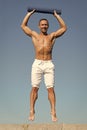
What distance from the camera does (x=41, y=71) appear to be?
23.8 ft

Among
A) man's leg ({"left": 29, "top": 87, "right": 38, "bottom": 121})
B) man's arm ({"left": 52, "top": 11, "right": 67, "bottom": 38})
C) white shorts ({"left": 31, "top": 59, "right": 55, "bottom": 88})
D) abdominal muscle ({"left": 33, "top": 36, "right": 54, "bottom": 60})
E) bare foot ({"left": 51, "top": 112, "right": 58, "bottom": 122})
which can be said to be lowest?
bare foot ({"left": 51, "top": 112, "right": 58, "bottom": 122})

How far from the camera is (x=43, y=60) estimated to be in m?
7.24

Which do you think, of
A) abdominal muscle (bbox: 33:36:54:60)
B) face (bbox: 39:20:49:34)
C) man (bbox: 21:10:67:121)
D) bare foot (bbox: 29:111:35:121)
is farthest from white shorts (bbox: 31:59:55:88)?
face (bbox: 39:20:49:34)

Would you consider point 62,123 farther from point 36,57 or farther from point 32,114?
point 36,57

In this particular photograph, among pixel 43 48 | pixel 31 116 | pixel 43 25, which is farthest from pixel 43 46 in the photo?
pixel 31 116

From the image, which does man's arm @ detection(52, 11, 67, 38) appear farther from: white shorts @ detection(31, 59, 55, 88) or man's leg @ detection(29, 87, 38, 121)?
man's leg @ detection(29, 87, 38, 121)

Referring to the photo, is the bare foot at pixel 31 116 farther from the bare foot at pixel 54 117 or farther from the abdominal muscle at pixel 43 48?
the abdominal muscle at pixel 43 48

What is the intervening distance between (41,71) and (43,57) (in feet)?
1.04

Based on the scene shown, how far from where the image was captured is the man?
7.16m

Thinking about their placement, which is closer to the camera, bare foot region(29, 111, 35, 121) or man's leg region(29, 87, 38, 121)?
bare foot region(29, 111, 35, 121)

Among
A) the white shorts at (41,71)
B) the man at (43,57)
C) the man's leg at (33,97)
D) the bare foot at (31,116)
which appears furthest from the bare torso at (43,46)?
the bare foot at (31,116)

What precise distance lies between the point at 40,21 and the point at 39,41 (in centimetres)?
47

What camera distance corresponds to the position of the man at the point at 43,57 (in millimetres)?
7160

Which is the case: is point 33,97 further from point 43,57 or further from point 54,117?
point 43,57
